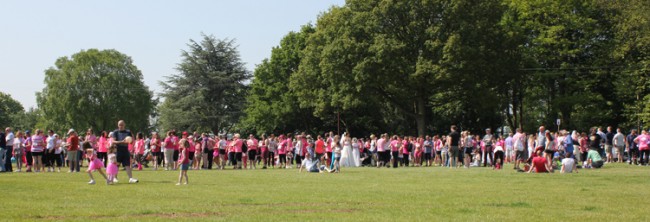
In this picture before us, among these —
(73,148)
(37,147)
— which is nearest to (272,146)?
(37,147)

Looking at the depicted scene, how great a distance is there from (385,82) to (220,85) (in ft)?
83.6

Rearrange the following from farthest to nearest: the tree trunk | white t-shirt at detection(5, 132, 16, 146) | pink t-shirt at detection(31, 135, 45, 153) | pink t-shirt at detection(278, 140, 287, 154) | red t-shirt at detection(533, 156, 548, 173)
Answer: the tree trunk
pink t-shirt at detection(278, 140, 287, 154)
white t-shirt at detection(5, 132, 16, 146)
pink t-shirt at detection(31, 135, 45, 153)
red t-shirt at detection(533, 156, 548, 173)

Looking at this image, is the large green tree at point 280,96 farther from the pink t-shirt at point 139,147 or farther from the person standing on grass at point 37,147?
the person standing on grass at point 37,147

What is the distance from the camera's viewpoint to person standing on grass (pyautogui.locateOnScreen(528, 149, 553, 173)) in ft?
83.1

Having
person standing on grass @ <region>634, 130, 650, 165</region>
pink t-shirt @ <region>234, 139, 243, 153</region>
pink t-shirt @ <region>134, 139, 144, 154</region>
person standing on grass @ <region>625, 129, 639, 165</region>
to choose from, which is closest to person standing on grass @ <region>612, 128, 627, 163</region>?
person standing on grass @ <region>625, 129, 639, 165</region>

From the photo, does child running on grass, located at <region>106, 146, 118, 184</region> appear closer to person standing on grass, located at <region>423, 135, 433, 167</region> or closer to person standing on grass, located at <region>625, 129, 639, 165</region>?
person standing on grass, located at <region>423, 135, 433, 167</region>

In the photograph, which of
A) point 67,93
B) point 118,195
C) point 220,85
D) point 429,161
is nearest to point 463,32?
point 429,161

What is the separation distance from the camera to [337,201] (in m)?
14.1

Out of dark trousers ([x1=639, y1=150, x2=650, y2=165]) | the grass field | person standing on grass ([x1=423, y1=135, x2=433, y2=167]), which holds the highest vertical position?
person standing on grass ([x1=423, y1=135, x2=433, y2=167])

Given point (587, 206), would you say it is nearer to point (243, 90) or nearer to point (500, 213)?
point (500, 213)

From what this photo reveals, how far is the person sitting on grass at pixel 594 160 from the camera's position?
97.0ft

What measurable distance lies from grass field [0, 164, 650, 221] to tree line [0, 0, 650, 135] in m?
31.6

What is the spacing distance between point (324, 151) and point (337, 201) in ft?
59.5

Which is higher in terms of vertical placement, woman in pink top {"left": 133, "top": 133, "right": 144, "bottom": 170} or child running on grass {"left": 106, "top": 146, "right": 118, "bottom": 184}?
woman in pink top {"left": 133, "top": 133, "right": 144, "bottom": 170}
